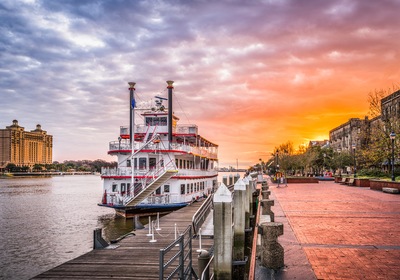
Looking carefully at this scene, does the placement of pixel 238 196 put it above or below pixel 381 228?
above

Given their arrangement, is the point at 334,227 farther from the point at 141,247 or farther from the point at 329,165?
the point at 329,165

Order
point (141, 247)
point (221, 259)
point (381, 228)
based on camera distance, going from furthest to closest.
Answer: point (141, 247)
point (381, 228)
point (221, 259)

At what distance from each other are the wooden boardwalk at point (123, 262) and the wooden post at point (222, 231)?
263 centimetres

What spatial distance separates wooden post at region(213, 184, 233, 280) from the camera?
8.10 metres

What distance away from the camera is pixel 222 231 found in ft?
26.8

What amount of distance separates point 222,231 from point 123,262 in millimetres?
4936

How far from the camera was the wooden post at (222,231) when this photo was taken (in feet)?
26.6

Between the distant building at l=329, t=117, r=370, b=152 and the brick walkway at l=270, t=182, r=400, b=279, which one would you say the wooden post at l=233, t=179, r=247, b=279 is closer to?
the brick walkway at l=270, t=182, r=400, b=279

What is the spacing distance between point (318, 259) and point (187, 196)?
2261cm

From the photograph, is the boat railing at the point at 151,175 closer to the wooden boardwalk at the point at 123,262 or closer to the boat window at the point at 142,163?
the boat window at the point at 142,163

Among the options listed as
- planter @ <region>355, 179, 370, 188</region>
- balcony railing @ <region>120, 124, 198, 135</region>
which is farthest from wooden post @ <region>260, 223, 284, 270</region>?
planter @ <region>355, 179, 370, 188</region>

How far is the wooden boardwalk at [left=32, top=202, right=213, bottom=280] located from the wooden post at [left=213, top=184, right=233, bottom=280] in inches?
104

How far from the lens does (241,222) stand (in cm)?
1161

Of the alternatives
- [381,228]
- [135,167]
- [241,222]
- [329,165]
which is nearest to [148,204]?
[135,167]
